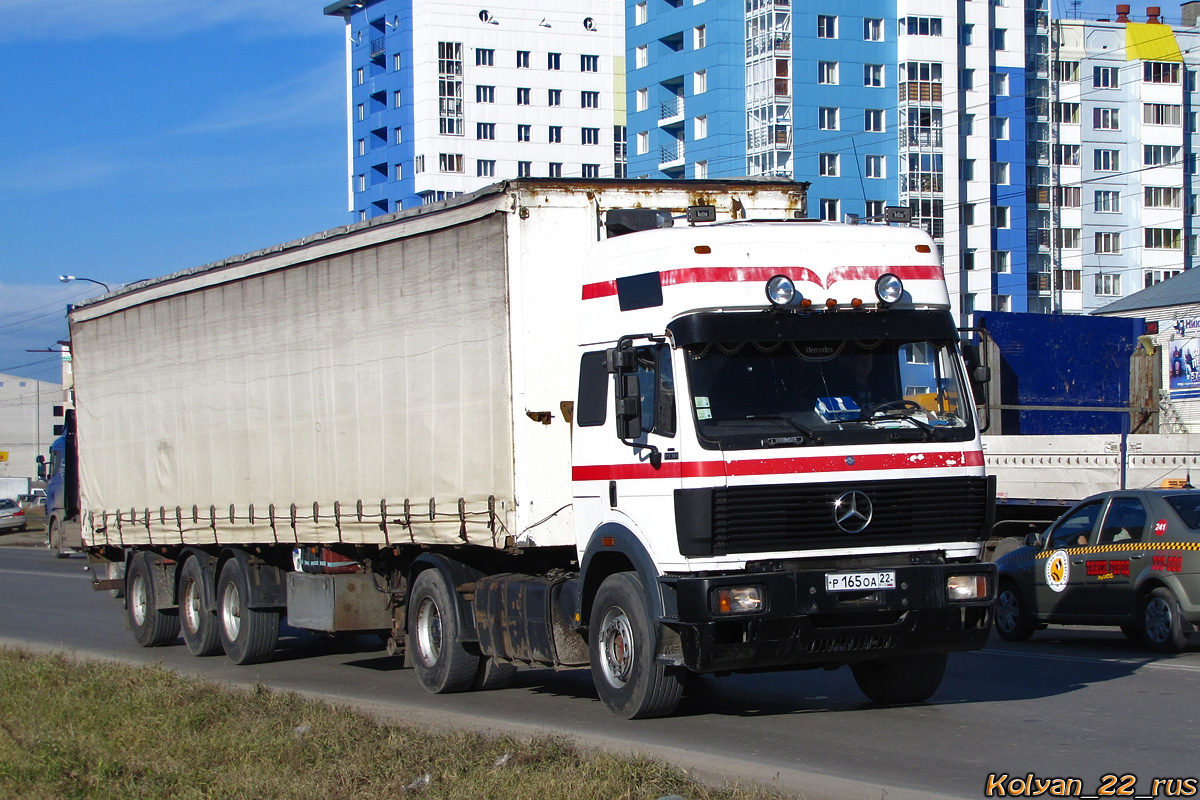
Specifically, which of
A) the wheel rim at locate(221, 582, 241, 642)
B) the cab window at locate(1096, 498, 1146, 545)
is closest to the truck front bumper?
the cab window at locate(1096, 498, 1146, 545)

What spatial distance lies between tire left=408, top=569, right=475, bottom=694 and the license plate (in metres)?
3.83

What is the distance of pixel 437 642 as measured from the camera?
11992 millimetres

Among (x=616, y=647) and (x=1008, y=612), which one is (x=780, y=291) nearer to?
(x=616, y=647)

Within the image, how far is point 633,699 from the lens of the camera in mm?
9477

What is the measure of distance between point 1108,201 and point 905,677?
3630 inches

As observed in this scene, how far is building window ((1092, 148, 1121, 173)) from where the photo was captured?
9600 cm

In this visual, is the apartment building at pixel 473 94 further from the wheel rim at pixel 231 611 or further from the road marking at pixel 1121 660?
the road marking at pixel 1121 660

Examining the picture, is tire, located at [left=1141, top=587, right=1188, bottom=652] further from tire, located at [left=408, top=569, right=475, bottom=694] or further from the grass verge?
the grass verge

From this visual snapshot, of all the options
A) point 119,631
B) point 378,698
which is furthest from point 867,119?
point 378,698

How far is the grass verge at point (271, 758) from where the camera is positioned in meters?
7.22

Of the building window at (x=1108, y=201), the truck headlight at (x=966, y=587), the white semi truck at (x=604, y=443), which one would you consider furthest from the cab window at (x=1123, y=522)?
the building window at (x=1108, y=201)

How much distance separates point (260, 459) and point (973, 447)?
25.5ft

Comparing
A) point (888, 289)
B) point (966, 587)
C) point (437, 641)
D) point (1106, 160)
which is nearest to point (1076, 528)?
point (966, 587)

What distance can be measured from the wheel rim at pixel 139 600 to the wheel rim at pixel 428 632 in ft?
20.0
